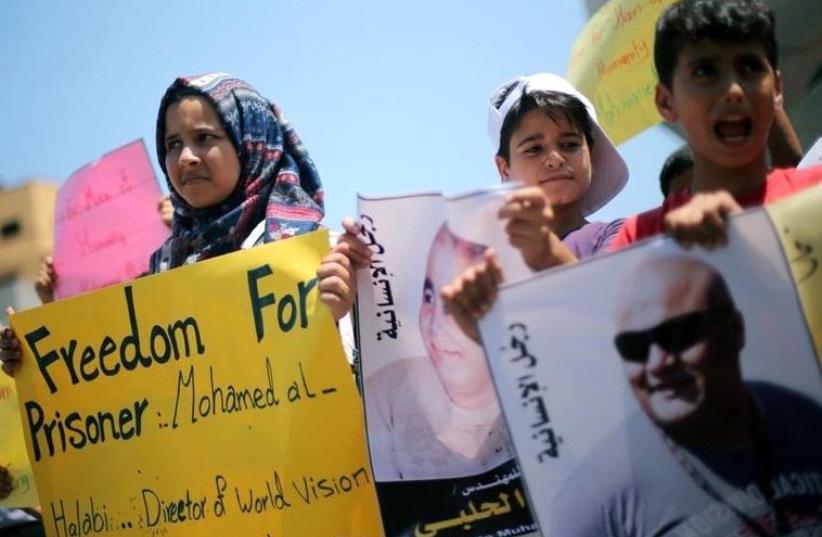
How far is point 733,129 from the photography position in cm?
190

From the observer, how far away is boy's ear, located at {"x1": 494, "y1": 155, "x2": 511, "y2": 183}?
2.92 m

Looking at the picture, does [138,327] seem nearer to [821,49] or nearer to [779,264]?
[779,264]

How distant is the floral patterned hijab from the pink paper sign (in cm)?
132

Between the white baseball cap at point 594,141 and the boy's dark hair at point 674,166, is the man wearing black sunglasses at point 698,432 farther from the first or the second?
the boy's dark hair at point 674,166

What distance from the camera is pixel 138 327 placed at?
268cm

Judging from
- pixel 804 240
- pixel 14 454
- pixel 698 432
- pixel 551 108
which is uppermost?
pixel 551 108

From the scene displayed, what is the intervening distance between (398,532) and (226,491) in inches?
19.5

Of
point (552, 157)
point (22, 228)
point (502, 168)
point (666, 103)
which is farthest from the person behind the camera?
point (22, 228)

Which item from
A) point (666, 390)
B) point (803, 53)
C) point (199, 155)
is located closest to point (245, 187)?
point (199, 155)

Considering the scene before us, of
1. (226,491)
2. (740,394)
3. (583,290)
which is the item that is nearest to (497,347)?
(583,290)

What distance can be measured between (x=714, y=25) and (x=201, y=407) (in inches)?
54.5

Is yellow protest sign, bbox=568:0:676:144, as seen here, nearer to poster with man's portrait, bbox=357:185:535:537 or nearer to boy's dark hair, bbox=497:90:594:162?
boy's dark hair, bbox=497:90:594:162

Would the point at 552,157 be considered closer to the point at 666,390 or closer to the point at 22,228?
the point at 666,390

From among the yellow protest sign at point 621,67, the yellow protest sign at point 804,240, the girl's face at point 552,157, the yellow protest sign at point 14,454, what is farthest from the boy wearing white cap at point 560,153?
the yellow protest sign at point 14,454
